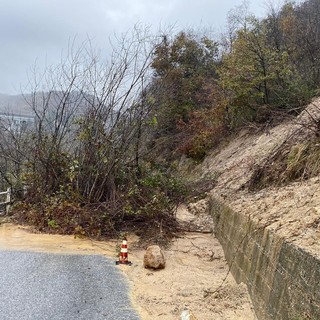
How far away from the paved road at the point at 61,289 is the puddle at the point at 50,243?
688 mm

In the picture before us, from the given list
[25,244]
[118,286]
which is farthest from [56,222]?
[118,286]

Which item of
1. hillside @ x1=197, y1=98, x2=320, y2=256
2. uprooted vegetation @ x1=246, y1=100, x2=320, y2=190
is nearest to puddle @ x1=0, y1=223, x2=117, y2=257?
hillside @ x1=197, y1=98, x2=320, y2=256

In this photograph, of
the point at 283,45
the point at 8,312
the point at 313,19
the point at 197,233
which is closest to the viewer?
the point at 8,312

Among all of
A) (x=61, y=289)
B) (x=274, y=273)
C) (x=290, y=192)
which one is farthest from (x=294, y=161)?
(x=61, y=289)

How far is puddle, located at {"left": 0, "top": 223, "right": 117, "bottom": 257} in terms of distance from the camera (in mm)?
9266

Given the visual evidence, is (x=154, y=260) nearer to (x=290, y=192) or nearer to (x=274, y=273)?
(x=290, y=192)

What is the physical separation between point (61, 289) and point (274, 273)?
10.9 feet

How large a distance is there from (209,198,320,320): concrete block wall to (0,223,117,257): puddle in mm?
3491

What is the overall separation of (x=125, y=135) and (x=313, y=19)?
13.6 metres

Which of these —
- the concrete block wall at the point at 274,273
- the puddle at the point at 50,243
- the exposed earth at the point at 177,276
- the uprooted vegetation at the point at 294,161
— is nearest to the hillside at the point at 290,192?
the uprooted vegetation at the point at 294,161

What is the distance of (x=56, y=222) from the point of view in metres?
11.3

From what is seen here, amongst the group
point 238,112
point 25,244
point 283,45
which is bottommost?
point 25,244

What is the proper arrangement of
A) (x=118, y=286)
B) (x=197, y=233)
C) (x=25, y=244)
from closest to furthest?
(x=118, y=286) < (x=25, y=244) < (x=197, y=233)

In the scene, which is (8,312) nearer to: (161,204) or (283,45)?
(161,204)
